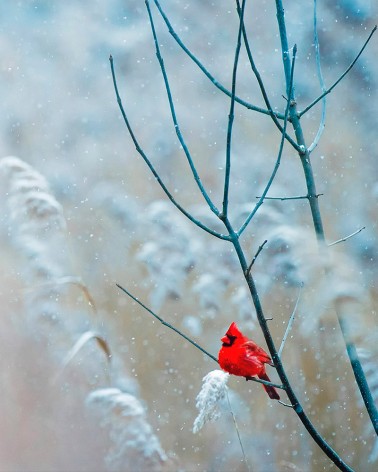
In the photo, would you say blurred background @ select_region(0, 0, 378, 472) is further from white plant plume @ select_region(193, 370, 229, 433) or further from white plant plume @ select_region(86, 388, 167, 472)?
white plant plume @ select_region(193, 370, 229, 433)

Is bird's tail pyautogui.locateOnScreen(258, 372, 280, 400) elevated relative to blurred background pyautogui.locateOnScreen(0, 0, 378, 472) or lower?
lower

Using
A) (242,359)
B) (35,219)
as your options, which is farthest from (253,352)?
(35,219)

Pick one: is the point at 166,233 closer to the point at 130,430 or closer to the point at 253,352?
the point at 130,430

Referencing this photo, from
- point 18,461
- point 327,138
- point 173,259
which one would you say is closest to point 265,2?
point 327,138

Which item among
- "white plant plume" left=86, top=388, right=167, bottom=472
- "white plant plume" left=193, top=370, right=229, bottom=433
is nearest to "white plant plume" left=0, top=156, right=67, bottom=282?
"white plant plume" left=86, top=388, right=167, bottom=472

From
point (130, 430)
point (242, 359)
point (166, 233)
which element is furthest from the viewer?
point (166, 233)

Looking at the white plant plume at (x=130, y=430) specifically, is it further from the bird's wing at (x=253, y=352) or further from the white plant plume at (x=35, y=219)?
the bird's wing at (x=253, y=352)

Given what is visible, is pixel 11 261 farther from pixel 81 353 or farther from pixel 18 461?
pixel 18 461
